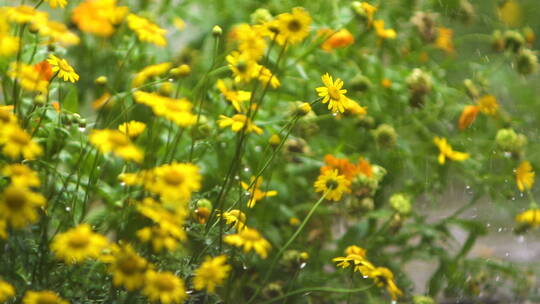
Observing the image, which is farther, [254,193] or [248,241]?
[254,193]

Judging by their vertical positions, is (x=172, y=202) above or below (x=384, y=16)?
above

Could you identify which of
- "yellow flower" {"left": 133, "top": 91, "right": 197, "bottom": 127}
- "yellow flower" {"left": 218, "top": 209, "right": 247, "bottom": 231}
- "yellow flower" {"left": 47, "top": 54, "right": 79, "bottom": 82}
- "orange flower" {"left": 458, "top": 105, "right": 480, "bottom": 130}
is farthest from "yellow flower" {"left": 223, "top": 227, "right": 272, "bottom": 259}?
"orange flower" {"left": 458, "top": 105, "right": 480, "bottom": 130}

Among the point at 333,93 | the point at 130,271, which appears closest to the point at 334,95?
the point at 333,93

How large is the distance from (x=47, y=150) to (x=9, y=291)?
0.42m

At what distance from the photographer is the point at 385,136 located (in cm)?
143

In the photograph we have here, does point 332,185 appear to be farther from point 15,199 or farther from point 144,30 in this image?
point 15,199

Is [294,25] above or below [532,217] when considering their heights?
above

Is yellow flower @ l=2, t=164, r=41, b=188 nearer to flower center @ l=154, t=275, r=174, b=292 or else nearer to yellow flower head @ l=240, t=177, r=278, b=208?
flower center @ l=154, t=275, r=174, b=292

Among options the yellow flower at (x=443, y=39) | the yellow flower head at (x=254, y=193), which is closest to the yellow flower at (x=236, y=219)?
the yellow flower head at (x=254, y=193)

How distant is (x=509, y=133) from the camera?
1.46 meters

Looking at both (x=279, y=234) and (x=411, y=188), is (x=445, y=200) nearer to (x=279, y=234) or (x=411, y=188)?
(x=411, y=188)

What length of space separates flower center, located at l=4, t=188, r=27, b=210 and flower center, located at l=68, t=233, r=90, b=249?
0.05 m

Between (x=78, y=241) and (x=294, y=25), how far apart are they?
31 cm

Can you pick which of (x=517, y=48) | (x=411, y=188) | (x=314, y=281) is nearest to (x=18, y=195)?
(x=314, y=281)
